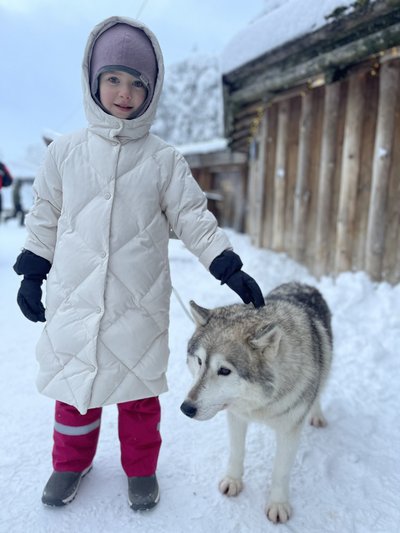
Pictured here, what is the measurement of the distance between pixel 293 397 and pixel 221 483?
72cm

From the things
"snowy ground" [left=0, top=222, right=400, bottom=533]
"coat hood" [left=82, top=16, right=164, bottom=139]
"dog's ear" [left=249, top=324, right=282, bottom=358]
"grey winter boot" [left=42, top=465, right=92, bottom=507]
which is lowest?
"snowy ground" [left=0, top=222, right=400, bottom=533]

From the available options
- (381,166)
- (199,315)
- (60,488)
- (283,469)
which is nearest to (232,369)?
(199,315)

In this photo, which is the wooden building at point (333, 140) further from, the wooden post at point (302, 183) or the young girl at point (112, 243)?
the young girl at point (112, 243)

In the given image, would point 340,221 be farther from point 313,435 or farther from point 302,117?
point 313,435

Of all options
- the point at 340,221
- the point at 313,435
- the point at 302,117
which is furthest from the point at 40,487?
the point at 302,117

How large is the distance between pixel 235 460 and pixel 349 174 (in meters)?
4.04

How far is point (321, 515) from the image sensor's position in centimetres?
215

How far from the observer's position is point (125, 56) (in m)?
1.98

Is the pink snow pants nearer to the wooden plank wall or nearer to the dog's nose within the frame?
the dog's nose

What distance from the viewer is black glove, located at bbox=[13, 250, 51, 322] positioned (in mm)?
2119

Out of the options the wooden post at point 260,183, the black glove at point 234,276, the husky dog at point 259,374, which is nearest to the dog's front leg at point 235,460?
the husky dog at point 259,374

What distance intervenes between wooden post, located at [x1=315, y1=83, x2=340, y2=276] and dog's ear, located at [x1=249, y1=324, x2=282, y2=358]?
3.90m

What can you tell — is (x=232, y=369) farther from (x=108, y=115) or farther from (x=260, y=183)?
(x=260, y=183)

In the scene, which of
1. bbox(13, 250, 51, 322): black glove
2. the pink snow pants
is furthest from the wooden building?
bbox(13, 250, 51, 322): black glove
